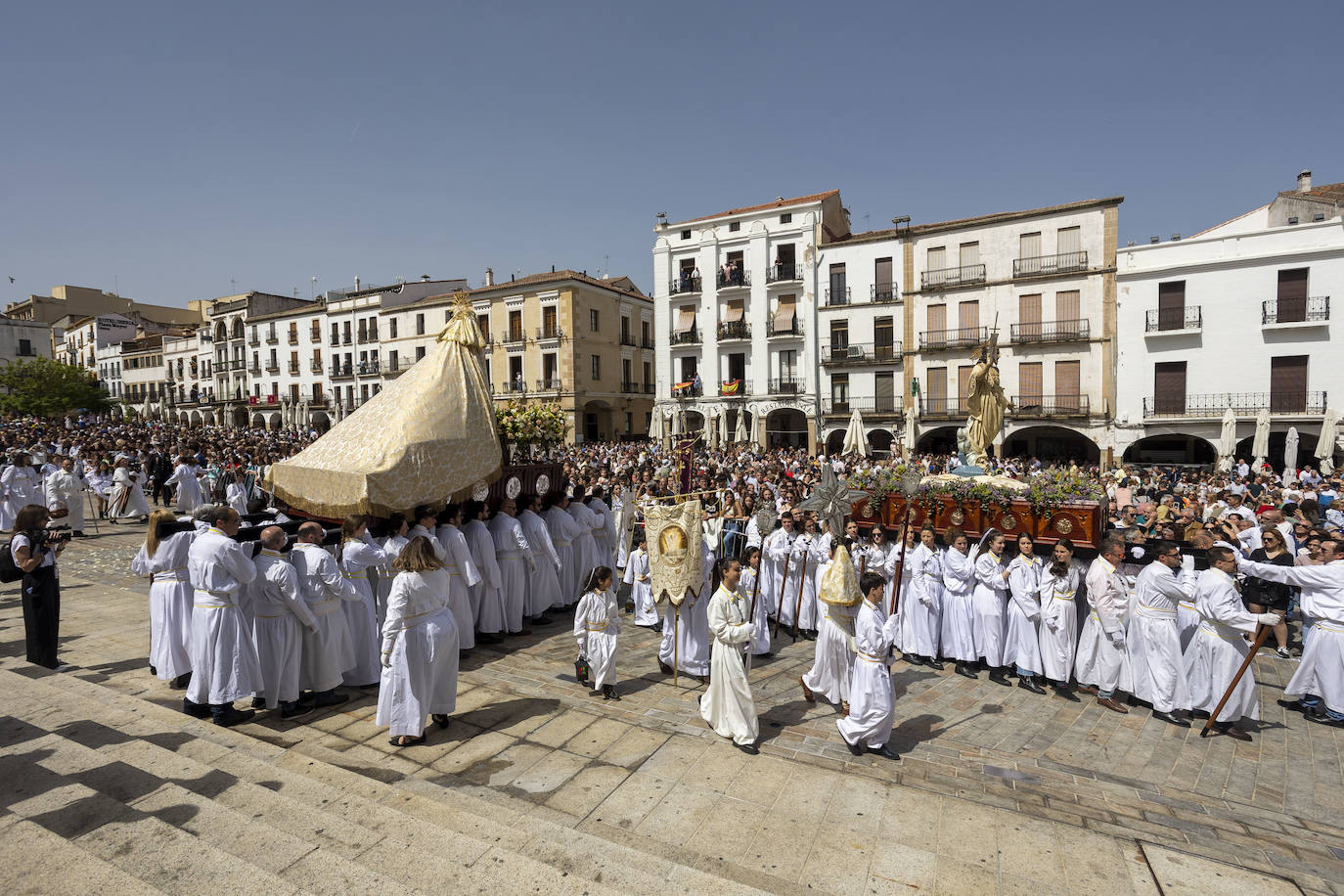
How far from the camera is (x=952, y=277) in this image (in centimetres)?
2964

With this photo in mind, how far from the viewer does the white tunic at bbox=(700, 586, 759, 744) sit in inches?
225

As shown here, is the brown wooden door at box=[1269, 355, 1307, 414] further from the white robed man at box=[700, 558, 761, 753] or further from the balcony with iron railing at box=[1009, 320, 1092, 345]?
the white robed man at box=[700, 558, 761, 753]

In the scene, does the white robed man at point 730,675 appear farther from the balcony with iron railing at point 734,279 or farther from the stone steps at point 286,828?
the balcony with iron railing at point 734,279

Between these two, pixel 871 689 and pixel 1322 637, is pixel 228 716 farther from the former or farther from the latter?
pixel 1322 637

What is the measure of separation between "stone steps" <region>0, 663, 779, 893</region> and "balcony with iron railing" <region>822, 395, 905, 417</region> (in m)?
27.9

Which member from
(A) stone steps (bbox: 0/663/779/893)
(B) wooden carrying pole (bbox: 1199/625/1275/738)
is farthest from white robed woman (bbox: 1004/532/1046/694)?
(A) stone steps (bbox: 0/663/779/893)

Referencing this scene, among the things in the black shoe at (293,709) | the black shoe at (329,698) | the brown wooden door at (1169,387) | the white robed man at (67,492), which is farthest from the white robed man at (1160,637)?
the brown wooden door at (1169,387)

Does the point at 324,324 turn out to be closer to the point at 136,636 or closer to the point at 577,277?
the point at 577,277

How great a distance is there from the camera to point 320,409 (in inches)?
1874

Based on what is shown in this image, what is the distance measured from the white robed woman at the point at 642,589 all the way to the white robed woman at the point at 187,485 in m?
12.1

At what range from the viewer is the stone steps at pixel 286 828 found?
11.3ft

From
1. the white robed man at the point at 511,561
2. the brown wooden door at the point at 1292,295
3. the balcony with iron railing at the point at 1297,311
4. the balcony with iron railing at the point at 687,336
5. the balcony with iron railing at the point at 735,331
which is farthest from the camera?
the balcony with iron railing at the point at 687,336

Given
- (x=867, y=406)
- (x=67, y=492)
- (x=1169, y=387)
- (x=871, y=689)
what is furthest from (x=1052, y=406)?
(x=67, y=492)

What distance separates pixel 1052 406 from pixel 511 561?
2616 cm
